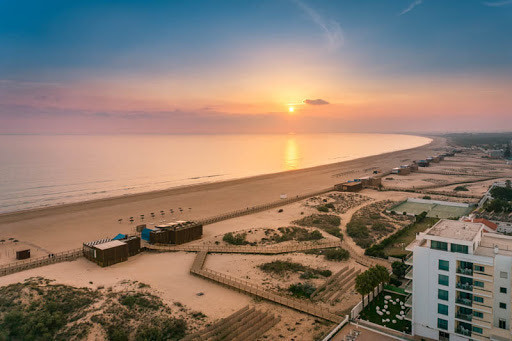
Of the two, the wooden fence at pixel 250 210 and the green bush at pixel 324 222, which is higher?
the wooden fence at pixel 250 210

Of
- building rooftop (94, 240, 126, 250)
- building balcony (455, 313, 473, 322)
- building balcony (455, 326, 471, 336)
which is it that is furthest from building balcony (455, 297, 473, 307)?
building rooftop (94, 240, 126, 250)

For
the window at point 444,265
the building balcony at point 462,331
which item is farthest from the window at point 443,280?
the building balcony at point 462,331

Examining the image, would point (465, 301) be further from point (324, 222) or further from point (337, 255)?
point (324, 222)

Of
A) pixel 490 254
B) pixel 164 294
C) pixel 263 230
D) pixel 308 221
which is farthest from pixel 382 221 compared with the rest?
pixel 164 294

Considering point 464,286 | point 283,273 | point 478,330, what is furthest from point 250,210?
point 478,330

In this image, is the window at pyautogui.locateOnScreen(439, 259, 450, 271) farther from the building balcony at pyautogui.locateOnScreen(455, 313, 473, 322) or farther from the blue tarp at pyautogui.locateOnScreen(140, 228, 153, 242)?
the blue tarp at pyautogui.locateOnScreen(140, 228, 153, 242)

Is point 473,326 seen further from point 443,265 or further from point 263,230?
point 263,230

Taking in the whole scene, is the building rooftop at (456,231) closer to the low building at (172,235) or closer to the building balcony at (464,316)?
the building balcony at (464,316)
